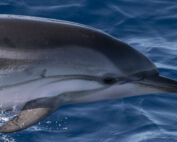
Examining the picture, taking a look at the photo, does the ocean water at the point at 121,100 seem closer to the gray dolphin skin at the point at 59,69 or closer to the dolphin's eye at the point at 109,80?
the gray dolphin skin at the point at 59,69

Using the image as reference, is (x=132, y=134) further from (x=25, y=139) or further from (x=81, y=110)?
(x=25, y=139)

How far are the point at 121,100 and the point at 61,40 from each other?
3084 mm

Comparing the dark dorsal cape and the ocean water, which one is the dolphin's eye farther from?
the ocean water

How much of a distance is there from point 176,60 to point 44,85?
16.2 ft

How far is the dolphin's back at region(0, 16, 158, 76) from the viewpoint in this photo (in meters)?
6.25

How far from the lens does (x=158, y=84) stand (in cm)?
676

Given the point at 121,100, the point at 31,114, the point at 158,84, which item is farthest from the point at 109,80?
the point at 121,100

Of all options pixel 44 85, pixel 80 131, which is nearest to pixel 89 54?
pixel 44 85

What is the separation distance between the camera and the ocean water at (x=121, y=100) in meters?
7.99

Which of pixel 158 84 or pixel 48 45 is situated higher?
pixel 48 45

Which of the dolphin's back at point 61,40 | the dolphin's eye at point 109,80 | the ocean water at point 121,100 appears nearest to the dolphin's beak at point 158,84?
the dolphin's back at point 61,40

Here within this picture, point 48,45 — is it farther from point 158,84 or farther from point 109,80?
point 158,84

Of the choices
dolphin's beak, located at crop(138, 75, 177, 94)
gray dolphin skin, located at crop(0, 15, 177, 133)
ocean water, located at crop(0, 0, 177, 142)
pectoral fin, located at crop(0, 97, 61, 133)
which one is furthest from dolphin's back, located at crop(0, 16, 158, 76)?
ocean water, located at crop(0, 0, 177, 142)

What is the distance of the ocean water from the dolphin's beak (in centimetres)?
141
